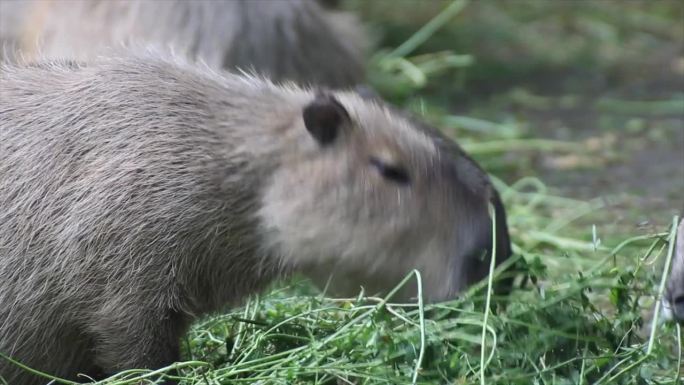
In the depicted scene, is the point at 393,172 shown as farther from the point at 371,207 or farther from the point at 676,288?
the point at 676,288

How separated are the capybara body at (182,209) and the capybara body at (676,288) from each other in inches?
20.1

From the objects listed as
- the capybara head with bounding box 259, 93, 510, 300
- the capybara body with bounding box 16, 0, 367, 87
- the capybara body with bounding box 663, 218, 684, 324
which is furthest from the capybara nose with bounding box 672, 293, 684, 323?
the capybara body with bounding box 16, 0, 367, 87

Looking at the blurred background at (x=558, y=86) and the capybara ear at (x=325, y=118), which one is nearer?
the capybara ear at (x=325, y=118)

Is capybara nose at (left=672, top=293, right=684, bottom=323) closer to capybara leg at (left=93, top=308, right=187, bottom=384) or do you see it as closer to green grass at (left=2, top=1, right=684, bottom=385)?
green grass at (left=2, top=1, right=684, bottom=385)

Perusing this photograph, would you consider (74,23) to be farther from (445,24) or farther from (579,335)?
(445,24)

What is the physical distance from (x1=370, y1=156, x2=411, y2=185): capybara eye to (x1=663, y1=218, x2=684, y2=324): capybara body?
28.7 inches

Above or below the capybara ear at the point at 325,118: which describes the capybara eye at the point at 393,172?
below

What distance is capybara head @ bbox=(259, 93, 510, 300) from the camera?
3.55 m

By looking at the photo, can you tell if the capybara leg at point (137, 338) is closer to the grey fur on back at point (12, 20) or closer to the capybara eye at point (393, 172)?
the capybara eye at point (393, 172)

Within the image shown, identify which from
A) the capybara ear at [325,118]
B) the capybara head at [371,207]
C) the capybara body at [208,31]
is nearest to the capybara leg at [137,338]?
the capybara head at [371,207]

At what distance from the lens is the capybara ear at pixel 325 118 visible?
3543 mm

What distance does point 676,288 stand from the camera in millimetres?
3316

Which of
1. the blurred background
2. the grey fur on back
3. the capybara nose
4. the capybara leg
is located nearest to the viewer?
the capybara nose

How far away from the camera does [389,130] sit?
12.0ft
